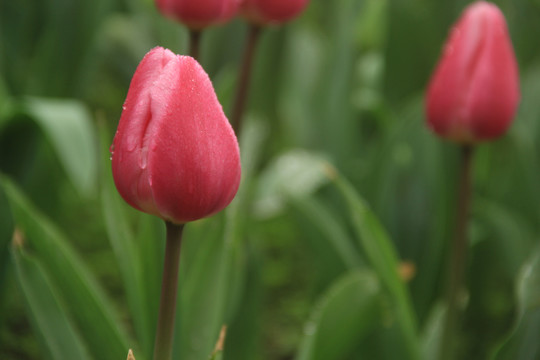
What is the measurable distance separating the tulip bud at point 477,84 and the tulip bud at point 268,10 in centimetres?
20

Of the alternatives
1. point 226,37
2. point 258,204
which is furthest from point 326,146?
point 226,37

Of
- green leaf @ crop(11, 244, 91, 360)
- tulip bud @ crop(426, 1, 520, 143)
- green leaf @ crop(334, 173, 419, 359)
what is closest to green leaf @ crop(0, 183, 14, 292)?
green leaf @ crop(11, 244, 91, 360)

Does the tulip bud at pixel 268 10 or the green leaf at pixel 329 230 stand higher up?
the tulip bud at pixel 268 10

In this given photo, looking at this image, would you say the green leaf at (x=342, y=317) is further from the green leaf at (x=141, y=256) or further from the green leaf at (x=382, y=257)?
the green leaf at (x=141, y=256)

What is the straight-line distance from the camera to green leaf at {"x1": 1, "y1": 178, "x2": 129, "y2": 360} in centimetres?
77

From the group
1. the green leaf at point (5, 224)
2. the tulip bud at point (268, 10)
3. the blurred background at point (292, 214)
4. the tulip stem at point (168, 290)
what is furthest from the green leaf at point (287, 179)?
the tulip stem at point (168, 290)

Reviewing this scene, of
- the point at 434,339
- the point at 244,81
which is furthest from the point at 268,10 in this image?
the point at 434,339

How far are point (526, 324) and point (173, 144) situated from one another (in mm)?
465

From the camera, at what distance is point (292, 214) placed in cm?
138

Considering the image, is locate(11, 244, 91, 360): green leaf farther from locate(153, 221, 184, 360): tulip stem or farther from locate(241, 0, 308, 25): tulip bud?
locate(241, 0, 308, 25): tulip bud

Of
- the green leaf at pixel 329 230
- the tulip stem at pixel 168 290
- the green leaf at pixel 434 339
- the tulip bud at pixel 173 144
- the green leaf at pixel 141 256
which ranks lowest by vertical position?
the green leaf at pixel 434 339

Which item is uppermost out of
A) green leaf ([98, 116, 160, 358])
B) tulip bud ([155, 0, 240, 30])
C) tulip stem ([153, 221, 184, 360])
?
tulip bud ([155, 0, 240, 30])

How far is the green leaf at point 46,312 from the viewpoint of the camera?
0.74 meters

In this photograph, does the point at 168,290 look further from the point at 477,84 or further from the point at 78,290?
the point at 477,84
